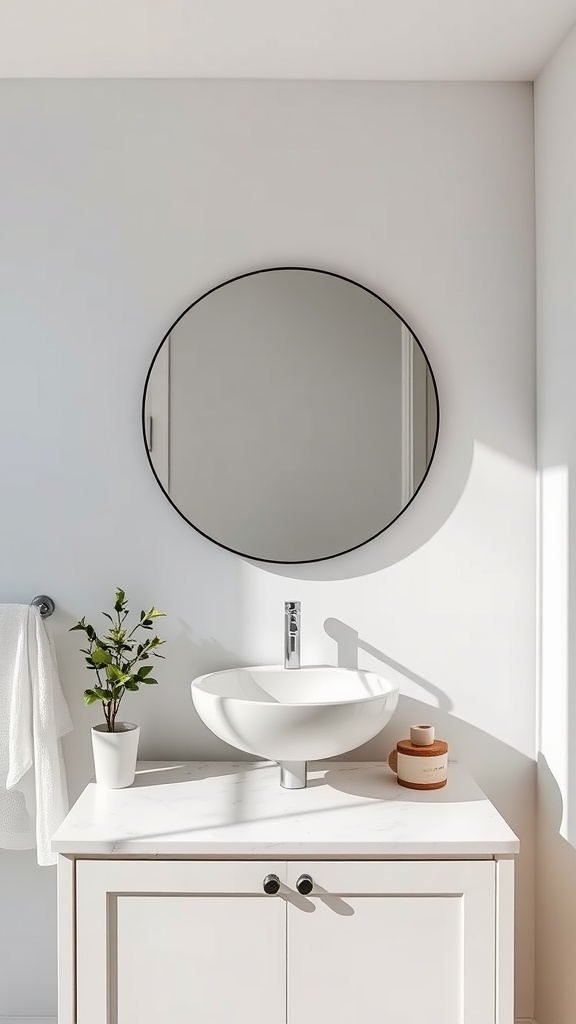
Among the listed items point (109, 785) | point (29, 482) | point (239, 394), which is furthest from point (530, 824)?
point (29, 482)

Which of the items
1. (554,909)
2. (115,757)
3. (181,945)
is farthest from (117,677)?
(554,909)

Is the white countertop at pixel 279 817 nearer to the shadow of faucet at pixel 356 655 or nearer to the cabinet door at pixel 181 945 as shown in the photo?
the cabinet door at pixel 181 945

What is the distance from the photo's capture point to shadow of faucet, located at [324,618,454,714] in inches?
79.0

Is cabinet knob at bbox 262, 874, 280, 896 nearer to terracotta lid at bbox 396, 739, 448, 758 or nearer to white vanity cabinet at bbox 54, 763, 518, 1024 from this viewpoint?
white vanity cabinet at bbox 54, 763, 518, 1024

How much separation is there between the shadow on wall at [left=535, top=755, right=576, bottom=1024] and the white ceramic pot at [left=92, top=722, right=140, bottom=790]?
94cm

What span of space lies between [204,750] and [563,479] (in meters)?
1.04

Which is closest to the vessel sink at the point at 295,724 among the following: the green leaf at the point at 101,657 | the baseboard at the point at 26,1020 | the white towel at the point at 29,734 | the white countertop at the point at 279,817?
the white countertop at the point at 279,817

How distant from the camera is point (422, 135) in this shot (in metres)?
2.00

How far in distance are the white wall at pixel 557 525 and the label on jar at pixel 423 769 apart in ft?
0.93

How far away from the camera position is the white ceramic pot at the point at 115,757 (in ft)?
5.80

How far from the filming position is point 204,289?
1997 mm

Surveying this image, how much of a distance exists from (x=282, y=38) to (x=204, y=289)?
56 cm

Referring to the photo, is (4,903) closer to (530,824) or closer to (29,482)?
(29,482)

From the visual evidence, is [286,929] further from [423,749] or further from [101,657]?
[101,657]
